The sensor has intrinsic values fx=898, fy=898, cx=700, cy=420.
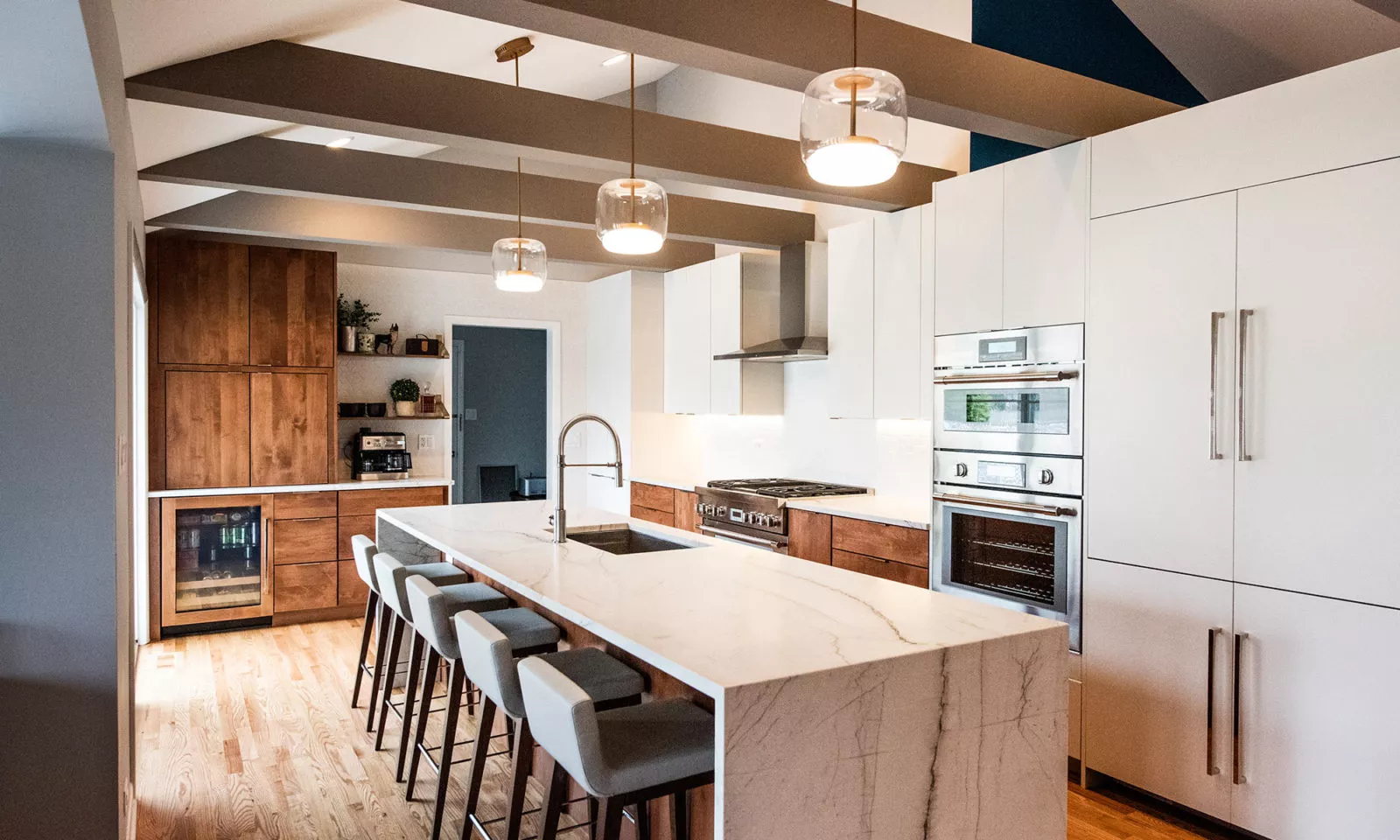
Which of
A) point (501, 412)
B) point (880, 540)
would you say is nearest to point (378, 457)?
point (501, 412)

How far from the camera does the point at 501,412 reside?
30.3 feet

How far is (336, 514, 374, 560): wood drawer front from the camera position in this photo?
601 centimetres

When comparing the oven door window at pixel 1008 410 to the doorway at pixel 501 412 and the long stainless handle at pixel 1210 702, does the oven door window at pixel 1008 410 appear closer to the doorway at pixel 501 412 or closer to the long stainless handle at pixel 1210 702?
the long stainless handle at pixel 1210 702

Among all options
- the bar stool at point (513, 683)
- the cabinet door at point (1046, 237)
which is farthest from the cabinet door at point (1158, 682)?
the bar stool at point (513, 683)

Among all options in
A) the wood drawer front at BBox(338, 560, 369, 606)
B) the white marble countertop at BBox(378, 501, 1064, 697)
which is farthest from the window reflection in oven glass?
the wood drawer front at BBox(338, 560, 369, 606)

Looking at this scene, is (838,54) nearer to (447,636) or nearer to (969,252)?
(969,252)

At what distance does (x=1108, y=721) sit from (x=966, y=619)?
57.2 inches

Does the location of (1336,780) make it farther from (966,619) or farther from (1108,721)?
(966,619)

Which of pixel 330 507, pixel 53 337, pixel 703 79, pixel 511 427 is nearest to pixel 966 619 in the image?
pixel 53 337

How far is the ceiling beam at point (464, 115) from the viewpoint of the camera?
2.87m

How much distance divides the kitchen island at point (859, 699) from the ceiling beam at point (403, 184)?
263 cm

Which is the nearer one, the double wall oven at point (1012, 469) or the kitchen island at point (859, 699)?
the kitchen island at point (859, 699)

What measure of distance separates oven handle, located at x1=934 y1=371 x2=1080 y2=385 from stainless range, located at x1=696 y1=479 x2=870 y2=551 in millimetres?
1260

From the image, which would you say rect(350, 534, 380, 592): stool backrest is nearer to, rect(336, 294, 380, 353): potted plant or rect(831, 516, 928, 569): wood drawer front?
rect(831, 516, 928, 569): wood drawer front
